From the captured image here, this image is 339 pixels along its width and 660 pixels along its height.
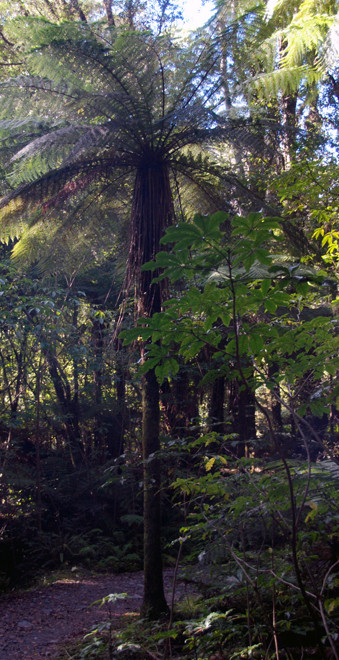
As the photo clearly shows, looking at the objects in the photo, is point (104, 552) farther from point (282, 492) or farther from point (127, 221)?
point (282, 492)

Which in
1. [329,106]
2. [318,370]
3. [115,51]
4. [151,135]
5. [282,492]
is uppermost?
[329,106]

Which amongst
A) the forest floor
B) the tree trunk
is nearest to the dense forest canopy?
the tree trunk

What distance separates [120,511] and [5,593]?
272cm

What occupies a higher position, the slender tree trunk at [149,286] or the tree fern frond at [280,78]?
the tree fern frond at [280,78]

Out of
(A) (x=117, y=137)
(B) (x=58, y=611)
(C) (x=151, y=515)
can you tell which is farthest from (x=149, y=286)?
(B) (x=58, y=611)

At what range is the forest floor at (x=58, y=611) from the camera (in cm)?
466

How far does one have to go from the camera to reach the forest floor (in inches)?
183

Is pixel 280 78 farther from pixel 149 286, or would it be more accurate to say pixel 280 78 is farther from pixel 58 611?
pixel 58 611

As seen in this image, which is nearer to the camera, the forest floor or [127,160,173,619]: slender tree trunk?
[127,160,173,619]: slender tree trunk

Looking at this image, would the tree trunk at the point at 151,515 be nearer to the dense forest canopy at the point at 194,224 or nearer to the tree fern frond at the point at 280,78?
the dense forest canopy at the point at 194,224

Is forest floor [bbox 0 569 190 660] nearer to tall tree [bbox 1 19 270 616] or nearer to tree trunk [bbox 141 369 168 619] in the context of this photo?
tree trunk [bbox 141 369 168 619]

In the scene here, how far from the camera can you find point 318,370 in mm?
2395

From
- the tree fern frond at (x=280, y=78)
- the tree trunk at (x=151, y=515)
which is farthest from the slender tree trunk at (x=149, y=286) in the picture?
the tree fern frond at (x=280, y=78)

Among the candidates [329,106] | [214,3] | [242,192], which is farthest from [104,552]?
[329,106]
